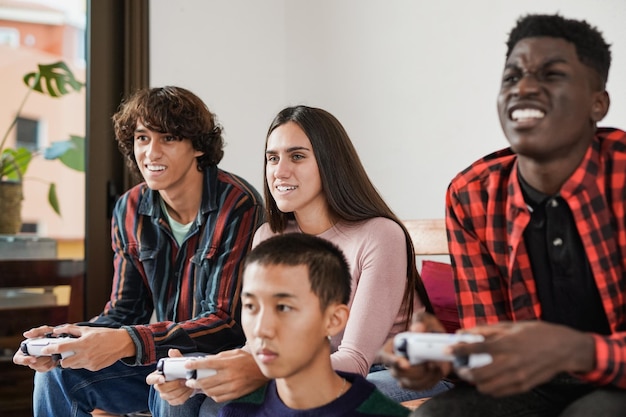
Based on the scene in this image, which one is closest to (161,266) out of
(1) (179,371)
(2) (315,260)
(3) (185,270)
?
(3) (185,270)

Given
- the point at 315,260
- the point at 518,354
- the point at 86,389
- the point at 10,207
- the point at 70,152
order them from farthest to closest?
the point at 70,152 → the point at 10,207 → the point at 86,389 → the point at 315,260 → the point at 518,354

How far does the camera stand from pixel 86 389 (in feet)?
6.76

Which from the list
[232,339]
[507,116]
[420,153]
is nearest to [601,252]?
[507,116]

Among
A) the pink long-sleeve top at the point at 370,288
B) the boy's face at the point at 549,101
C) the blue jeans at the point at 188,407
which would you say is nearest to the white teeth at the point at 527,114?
the boy's face at the point at 549,101

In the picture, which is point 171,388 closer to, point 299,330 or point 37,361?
point 299,330

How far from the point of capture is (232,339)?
2066 mm

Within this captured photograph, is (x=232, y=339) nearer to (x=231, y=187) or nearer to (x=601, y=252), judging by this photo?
(x=231, y=187)

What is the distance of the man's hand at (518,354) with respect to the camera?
108cm

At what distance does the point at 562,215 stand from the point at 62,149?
93.6 inches

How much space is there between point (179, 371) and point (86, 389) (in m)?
0.63

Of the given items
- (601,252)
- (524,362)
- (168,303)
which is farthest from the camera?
(168,303)

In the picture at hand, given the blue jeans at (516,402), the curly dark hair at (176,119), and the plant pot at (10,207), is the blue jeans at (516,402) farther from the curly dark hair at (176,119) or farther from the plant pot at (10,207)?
the plant pot at (10,207)

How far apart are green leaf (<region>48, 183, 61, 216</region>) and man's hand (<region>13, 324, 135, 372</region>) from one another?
133cm

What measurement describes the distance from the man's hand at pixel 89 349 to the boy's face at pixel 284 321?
1.87ft
